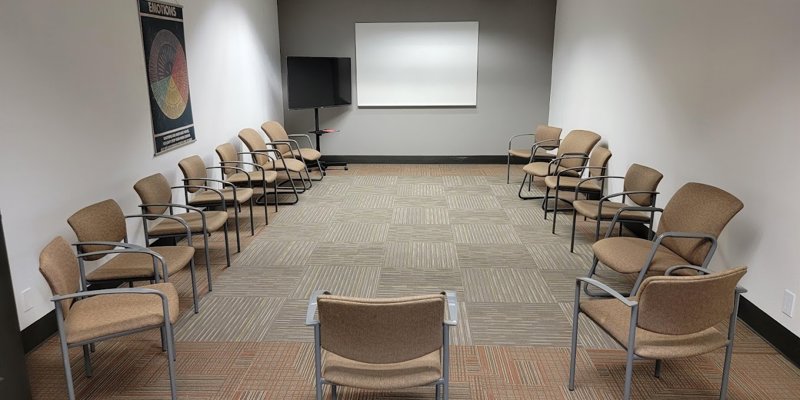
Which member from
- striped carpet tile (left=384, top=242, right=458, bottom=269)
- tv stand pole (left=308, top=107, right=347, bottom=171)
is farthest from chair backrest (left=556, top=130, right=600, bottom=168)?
tv stand pole (left=308, top=107, right=347, bottom=171)

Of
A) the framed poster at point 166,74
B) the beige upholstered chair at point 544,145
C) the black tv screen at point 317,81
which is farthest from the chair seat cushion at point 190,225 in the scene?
the beige upholstered chair at point 544,145

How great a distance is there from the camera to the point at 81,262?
2922mm

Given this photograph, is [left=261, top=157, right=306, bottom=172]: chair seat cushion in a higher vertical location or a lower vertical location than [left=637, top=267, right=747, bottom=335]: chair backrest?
lower

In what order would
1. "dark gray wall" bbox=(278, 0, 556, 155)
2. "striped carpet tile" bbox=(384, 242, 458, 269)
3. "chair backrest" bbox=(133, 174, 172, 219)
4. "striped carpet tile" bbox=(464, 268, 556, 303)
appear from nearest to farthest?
"striped carpet tile" bbox=(464, 268, 556, 303), "chair backrest" bbox=(133, 174, 172, 219), "striped carpet tile" bbox=(384, 242, 458, 269), "dark gray wall" bbox=(278, 0, 556, 155)

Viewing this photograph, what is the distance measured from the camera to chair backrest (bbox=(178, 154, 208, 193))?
4.49m

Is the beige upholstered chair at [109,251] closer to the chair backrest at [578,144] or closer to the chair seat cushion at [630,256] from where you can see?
the chair seat cushion at [630,256]

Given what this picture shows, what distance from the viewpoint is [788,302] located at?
2.83m

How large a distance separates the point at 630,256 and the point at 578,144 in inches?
107

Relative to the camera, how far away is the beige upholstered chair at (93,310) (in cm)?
227

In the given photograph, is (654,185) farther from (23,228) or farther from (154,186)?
(23,228)

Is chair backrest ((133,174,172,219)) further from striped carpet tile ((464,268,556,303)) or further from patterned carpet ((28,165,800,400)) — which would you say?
striped carpet tile ((464,268,556,303))

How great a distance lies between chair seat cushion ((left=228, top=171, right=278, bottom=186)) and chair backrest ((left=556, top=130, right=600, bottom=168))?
10.3ft

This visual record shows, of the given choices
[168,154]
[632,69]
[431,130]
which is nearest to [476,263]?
[632,69]

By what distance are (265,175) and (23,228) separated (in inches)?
106
